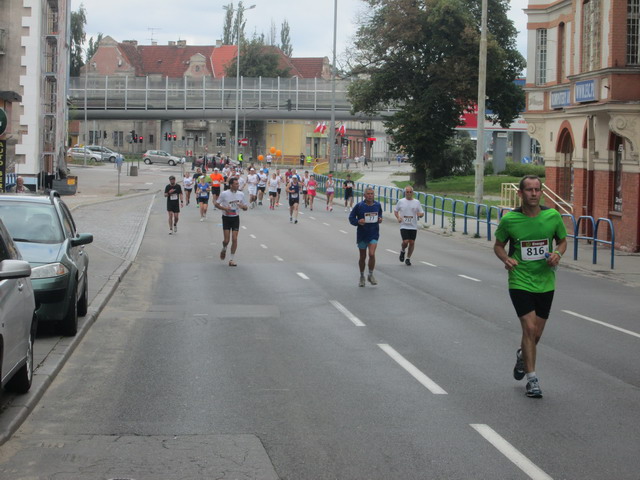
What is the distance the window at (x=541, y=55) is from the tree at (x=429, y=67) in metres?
21.8

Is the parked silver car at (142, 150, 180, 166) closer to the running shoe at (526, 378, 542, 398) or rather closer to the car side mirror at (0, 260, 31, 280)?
the running shoe at (526, 378, 542, 398)

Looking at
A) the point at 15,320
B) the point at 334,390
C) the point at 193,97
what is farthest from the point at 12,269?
the point at 193,97

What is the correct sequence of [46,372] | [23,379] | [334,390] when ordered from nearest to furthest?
[23,379], [334,390], [46,372]

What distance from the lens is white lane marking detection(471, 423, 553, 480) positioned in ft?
21.4

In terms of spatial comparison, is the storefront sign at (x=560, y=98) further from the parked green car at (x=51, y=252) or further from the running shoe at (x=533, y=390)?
the running shoe at (x=533, y=390)

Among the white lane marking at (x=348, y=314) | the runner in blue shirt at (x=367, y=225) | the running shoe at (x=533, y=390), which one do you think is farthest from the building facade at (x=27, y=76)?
the running shoe at (x=533, y=390)

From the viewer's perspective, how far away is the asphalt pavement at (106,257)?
348 inches

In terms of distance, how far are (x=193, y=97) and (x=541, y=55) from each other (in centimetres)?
6605

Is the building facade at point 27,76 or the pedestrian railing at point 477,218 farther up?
the building facade at point 27,76

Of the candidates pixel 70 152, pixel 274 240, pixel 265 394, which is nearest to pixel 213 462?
pixel 265 394

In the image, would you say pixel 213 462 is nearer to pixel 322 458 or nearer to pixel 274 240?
pixel 322 458

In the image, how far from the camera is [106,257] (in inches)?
876

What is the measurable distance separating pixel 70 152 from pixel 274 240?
70.6 meters

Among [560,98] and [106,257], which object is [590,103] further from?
[106,257]
